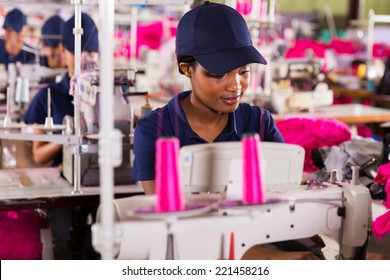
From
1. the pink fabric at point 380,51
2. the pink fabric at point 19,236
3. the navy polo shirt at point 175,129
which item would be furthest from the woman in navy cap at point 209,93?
the pink fabric at point 380,51

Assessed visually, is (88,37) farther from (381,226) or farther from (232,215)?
(232,215)

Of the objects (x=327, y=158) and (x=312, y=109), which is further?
(x=312, y=109)

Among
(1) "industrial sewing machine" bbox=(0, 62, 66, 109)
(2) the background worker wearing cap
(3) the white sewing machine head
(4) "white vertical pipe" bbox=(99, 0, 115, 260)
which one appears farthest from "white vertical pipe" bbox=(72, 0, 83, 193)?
(2) the background worker wearing cap

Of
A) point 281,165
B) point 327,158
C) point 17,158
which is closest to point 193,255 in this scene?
point 281,165

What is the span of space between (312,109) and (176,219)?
3345mm

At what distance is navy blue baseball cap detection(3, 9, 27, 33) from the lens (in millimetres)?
5121

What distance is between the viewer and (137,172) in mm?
2174

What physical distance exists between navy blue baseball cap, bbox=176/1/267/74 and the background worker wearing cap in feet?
11.0

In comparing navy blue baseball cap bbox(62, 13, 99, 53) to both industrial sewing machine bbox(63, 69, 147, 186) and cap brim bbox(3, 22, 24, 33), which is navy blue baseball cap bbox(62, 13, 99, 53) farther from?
cap brim bbox(3, 22, 24, 33)

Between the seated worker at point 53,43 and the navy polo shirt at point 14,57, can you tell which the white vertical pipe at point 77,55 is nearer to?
the seated worker at point 53,43

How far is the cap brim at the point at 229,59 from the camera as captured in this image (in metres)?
1.98

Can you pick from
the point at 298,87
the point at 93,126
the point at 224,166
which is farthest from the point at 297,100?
the point at 224,166
